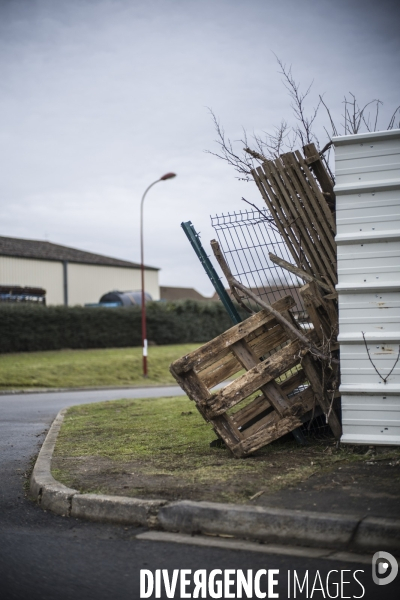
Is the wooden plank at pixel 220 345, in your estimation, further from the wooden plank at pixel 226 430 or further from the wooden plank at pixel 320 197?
the wooden plank at pixel 320 197

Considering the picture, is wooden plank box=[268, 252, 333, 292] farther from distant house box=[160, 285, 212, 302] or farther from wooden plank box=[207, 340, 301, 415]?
distant house box=[160, 285, 212, 302]

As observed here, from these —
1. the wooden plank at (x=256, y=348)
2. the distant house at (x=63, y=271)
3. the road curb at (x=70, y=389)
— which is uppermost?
the distant house at (x=63, y=271)

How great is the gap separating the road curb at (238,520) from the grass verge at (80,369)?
1654 cm

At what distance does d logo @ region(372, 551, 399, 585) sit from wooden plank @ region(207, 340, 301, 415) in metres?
2.45

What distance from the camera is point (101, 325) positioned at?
32062mm

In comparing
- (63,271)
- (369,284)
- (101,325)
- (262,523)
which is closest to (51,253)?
(63,271)

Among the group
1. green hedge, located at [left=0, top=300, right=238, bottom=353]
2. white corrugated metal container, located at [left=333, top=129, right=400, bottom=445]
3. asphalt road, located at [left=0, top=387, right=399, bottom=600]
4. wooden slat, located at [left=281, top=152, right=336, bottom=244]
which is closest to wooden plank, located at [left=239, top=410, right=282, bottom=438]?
white corrugated metal container, located at [left=333, top=129, right=400, bottom=445]

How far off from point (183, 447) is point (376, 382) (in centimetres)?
228

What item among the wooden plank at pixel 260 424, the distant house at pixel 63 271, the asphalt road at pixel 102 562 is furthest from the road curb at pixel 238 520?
the distant house at pixel 63 271

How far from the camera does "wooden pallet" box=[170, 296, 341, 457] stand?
626cm

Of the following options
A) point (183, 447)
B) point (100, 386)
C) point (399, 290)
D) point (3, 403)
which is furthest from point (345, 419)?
point (100, 386)

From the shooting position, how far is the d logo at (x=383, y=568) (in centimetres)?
364

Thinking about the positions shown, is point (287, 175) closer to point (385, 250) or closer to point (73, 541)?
point (385, 250)

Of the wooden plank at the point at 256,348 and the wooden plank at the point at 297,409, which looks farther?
the wooden plank at the point at 256,348
